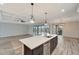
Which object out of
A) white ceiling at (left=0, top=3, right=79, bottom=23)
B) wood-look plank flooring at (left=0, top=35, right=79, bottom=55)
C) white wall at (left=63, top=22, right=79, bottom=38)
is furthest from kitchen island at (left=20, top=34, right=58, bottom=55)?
white ceiling at (left=0, top=3, right=79, bottom=23)

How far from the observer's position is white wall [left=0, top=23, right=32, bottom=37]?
72.4 inches

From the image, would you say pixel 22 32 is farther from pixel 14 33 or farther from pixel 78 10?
pixel 78 10

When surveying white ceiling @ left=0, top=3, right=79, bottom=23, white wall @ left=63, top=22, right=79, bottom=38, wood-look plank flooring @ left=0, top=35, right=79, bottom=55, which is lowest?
wood-look plank flooring @ left=0, top=35, right=79, bottom=55

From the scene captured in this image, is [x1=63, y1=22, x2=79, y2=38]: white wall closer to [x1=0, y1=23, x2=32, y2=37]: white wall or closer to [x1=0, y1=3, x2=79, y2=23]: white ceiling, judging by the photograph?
[x1=0, y1=3, x2=79, y2=23]: white ceiling

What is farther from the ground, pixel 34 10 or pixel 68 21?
pixel 34 10

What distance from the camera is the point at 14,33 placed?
77.9 inches

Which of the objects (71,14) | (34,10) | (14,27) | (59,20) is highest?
(34,10)

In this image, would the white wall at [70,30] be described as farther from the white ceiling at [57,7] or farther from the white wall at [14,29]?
the white wall at [14,29]

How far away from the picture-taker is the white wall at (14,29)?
1.84 meters

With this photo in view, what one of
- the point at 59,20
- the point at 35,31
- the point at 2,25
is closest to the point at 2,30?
the point at 2,25

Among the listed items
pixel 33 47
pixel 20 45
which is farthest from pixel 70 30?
pixel 20 45

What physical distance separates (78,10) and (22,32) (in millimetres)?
1297

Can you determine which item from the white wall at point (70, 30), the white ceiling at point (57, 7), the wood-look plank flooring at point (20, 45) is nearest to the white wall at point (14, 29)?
the wood-look plank flooring at point (20, 45)
